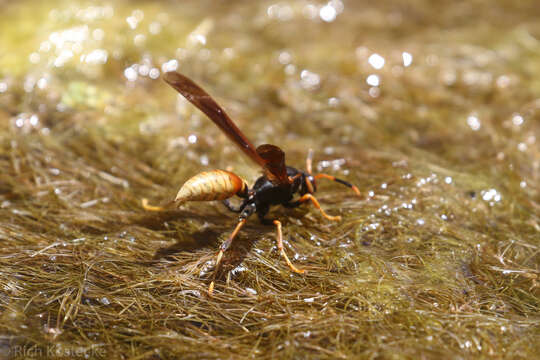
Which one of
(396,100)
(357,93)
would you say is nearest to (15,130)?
(357,93)

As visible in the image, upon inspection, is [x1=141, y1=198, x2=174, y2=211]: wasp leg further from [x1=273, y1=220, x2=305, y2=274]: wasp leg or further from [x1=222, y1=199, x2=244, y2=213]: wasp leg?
[x1=273, y1=220, x2=305, y2=274]: wasp leg

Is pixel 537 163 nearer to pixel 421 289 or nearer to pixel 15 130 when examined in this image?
pixel 421 289

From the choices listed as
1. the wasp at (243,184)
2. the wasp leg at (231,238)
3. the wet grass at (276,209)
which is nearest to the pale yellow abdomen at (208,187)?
the wasp at (243,184)

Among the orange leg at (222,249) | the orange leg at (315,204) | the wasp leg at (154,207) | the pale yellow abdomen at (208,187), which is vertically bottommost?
the orange leg at (315,204)

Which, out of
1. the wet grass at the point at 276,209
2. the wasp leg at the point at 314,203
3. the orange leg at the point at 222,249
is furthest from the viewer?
the wasp leg at the point at 314,203

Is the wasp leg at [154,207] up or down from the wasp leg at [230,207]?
up

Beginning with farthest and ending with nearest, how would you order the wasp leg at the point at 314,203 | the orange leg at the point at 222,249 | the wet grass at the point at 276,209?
the wasp leg at the point at 314,203 < the orange leg at the point at 222,249 < the wet grass at the point at 276,209

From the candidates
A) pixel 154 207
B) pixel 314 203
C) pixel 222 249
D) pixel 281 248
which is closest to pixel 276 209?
pixel 314 203

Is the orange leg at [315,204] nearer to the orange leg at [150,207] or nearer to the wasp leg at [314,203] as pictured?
the wasp leg at [314,203]
